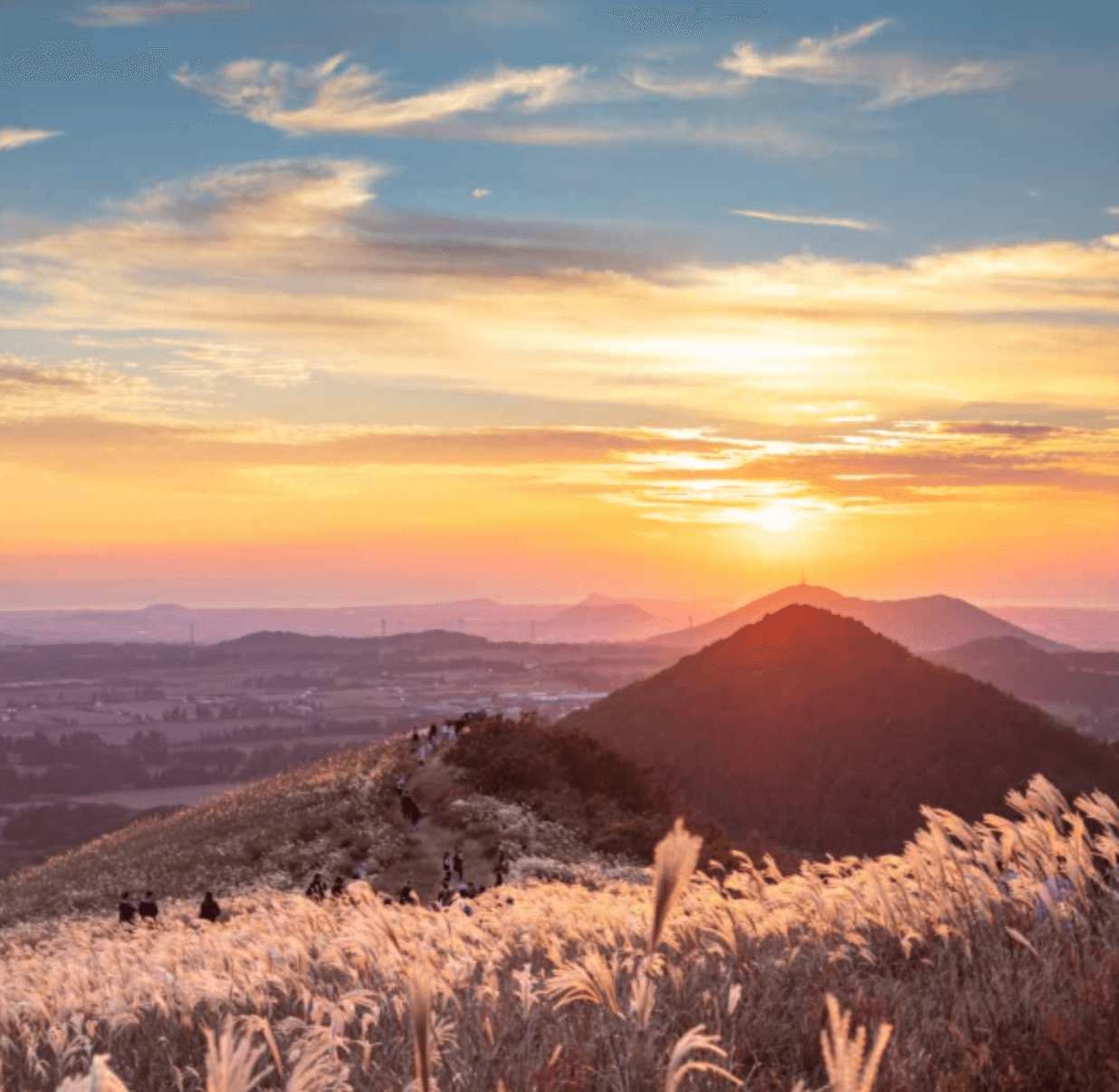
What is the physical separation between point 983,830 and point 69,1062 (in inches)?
221

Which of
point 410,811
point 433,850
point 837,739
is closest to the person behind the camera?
point 433,850

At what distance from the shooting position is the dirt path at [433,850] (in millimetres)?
30250

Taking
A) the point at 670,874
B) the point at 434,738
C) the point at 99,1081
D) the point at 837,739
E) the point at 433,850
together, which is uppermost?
the point at 670,874

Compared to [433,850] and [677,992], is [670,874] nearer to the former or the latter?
[677,992]

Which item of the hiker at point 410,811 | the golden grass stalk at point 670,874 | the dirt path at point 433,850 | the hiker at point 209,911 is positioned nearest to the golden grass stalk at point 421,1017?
the golden grass stalk at point 670,874

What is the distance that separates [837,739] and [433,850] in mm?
52204

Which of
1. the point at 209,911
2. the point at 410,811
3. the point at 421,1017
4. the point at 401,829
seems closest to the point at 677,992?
the point at 421,1017

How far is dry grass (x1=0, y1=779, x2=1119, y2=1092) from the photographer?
4660 millimetres

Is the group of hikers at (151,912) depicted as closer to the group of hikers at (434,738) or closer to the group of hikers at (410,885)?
the group of hikers at (410,885)

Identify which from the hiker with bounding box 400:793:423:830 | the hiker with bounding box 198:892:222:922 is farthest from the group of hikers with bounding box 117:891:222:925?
the hiker with bounding box 400:793:423:830

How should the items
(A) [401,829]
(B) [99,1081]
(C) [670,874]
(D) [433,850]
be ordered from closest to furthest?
(B) [99,1081] < (C) [670,874] < (D) [433,850] < (A) [401,829]

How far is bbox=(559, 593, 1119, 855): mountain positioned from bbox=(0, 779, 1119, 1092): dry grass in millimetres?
55267

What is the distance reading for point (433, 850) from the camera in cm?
3306

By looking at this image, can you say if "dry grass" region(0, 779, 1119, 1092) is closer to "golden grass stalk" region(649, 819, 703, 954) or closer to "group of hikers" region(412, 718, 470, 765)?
"golden grass stalk" region(649, 819, 703, 954)
